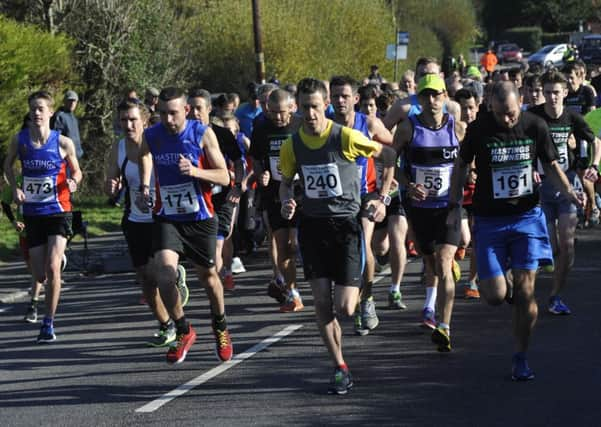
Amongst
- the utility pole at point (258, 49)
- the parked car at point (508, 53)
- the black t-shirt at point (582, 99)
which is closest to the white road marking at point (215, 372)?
the black t-shirt at point (582, 99)

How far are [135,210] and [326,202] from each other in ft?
8.38

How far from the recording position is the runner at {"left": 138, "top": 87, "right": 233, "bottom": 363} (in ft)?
30.8

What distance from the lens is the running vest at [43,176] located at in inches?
453

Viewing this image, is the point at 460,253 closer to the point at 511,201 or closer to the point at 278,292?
the point at 278,292

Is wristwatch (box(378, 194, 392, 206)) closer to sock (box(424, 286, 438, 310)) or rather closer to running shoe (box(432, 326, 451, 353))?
running shoe (box(432, 326, 451, 353))

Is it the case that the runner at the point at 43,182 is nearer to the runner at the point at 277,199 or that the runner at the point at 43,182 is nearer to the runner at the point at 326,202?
the runner at the point at 277,199

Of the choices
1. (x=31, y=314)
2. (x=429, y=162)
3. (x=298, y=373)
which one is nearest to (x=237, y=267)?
(x=31, y=314)

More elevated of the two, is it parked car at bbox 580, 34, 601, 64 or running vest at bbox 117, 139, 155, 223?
running vest at bbox 117, 139, 155, 223

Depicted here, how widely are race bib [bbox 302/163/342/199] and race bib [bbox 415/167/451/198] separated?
170 cm

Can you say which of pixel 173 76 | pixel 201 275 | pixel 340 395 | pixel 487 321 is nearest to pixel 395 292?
pixel 487 321

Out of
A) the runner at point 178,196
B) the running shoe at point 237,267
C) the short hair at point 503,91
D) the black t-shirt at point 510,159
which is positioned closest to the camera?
the short hair at point 503,91

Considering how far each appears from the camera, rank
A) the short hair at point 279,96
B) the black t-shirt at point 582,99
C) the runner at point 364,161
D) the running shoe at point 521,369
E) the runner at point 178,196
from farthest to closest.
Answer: the black t-shirt at point 582,99 → the short hair at point 279,96 → the runner at point 364,161 → the runner at point 178,196 → the running shoe at point 521,369

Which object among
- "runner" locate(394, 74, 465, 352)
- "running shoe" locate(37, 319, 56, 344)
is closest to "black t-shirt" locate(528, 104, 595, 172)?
"runner" locate(394, 74, 465, 352)

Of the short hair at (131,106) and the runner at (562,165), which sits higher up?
the short hair at (131,106)
